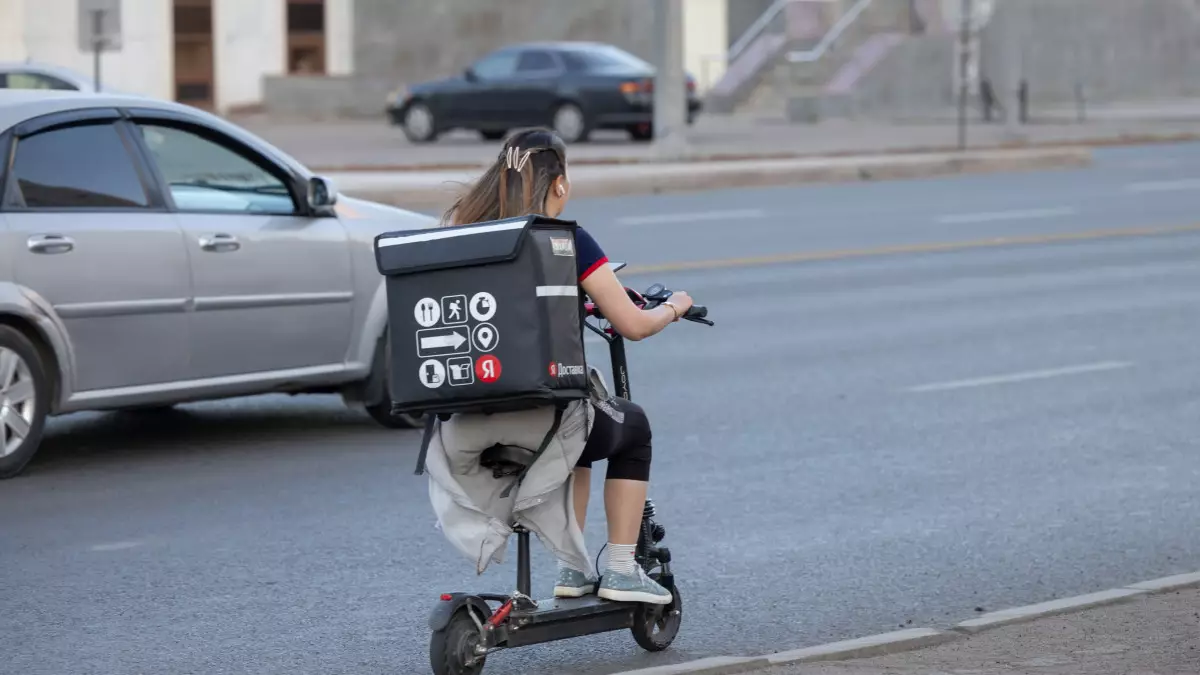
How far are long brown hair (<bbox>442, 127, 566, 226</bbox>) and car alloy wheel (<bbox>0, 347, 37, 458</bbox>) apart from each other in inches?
155

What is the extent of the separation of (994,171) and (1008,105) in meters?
7.90

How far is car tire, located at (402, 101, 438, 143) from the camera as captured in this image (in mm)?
38688

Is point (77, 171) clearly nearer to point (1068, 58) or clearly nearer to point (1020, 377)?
point (1020, 377)

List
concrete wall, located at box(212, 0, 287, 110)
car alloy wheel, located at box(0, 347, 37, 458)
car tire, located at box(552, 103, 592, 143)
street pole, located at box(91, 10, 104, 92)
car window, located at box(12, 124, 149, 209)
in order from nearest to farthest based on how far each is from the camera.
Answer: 1. car alloy wheel, located at box(0, 347, 37, 458)
2. car window, located at box(12, 124, 149, 209)
3. street pole, located at box(91, 10, 104, 92)
4. car tire, located at box(552, 103, 592, 143)
5. concrete wall, located at box(212, 0, 287, 110)

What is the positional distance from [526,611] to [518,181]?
1.19 metres

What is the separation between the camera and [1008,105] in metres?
39.2

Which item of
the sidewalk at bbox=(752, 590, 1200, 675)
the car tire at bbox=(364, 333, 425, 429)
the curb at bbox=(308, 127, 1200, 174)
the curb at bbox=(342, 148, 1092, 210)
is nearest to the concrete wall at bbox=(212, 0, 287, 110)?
the curb at bbox=(308, 127, 1200, 174)

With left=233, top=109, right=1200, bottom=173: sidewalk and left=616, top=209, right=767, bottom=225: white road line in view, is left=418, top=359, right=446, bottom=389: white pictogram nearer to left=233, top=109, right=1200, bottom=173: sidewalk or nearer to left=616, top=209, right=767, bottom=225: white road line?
left=616, top=209, right=767, bottom=225: white road line

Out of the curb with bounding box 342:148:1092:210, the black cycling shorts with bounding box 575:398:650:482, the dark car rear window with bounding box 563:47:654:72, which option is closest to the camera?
the black cycling shorts with bounding box 575:398:650:482

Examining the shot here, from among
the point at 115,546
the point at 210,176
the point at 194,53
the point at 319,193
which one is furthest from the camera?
the point at 194,53

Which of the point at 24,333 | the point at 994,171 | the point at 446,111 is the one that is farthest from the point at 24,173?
the point at 446,111

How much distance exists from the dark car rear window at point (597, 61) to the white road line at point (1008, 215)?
1393 centimetres

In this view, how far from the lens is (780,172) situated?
96.6 feet

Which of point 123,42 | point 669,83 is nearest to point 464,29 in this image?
point 123,42
